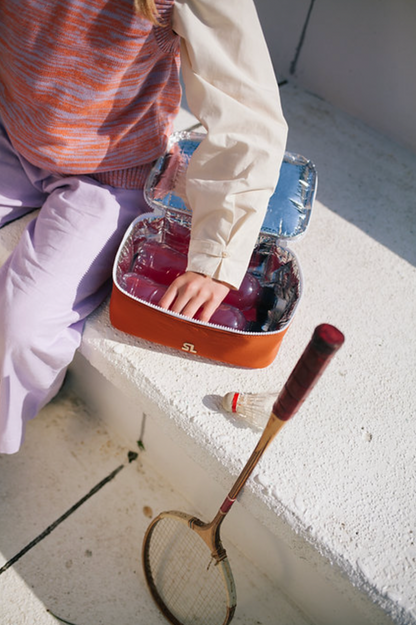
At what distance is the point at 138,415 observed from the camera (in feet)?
4.00

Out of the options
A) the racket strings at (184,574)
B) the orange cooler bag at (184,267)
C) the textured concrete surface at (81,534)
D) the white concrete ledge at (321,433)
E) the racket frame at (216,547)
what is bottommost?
the textured concrete surface at (81,534)

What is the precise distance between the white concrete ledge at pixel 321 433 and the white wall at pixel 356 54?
59cm

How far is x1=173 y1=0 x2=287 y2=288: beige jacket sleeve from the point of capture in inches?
35.4

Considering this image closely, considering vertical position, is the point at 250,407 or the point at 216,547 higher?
the point at 250,407

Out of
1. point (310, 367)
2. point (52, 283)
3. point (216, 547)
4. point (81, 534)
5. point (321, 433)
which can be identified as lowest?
point (81, 534)

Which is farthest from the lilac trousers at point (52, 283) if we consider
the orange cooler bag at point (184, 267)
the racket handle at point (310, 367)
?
the racket handle at point (310, 367)

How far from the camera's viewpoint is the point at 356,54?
5.86ft

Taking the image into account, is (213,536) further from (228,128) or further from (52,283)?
(228,128)

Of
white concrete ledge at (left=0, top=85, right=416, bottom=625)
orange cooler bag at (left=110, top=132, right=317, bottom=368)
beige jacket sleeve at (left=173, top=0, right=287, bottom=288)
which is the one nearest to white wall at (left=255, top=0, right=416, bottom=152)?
white concrete ledge at (left=0, top=85, right=416, bottom=625)

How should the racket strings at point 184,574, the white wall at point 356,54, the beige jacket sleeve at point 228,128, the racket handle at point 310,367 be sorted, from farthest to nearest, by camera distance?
A: the white wall at point 356,54 < the racket strings at point 184,574 < the beige jacket sleeve at point 228,128 < the racket handle at point 310,367

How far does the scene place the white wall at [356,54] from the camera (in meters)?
1.67

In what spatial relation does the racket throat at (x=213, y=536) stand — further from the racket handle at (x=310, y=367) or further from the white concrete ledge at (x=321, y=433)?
the racket handle at (x=310, y=367)

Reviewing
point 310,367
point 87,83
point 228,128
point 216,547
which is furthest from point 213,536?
point 87,83

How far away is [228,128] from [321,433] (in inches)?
23.2
